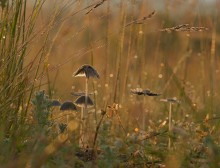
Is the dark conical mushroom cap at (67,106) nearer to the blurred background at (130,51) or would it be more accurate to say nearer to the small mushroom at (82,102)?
the small mushroom at (82,102)

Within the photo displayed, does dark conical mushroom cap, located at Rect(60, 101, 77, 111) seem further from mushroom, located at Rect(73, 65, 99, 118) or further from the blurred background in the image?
the blurred background

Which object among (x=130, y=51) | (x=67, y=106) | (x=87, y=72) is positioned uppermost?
(x=130, y=51)

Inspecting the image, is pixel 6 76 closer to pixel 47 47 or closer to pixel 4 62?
pixel 4 62

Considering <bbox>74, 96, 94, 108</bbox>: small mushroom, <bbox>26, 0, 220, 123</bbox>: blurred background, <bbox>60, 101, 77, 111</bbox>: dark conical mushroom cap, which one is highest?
<bbox>26, 0, 220, 123</bbox>: blurred background

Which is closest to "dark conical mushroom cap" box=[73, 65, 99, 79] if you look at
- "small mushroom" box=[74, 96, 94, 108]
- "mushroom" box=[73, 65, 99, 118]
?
"mushroom" box=[73, 65, 99, 118]

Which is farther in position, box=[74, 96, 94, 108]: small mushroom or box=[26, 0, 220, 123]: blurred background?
box=[26, 0, 220, 123]: blurred background

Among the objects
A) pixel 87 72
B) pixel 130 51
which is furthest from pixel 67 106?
pixel 130 51

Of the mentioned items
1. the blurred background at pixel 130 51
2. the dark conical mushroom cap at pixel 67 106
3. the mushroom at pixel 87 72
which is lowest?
the dark conical mushroom cap at pixel 67 106

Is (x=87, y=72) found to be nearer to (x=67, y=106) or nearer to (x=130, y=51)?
(x=67, y=106)

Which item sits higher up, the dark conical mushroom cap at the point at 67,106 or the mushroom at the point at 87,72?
the mushroom at the point at 87,72

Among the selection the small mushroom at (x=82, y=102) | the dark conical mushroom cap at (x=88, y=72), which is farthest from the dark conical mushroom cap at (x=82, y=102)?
the dark conical mushroom cap at (x=88, y=72)

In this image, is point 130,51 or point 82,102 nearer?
point 82,102

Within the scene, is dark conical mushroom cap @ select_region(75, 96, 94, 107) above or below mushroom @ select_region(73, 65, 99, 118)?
below

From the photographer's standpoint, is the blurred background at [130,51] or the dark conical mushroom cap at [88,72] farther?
the blurred background at [130,51]
